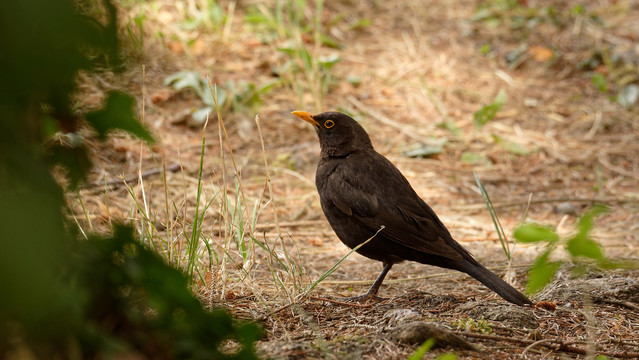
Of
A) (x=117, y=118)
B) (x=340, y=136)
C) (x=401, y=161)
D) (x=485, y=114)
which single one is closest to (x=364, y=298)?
(x=340, y=136)

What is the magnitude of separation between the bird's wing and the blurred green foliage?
2.16 m

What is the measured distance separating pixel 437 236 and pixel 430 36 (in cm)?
583

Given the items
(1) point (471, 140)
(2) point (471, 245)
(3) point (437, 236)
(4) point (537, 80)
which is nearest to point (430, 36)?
(4) point (537, 80)

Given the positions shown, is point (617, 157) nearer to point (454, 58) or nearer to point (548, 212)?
point (548, 212)

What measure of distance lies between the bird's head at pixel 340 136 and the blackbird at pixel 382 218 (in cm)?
10

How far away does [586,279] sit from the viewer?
350 centimetres

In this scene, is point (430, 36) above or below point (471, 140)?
above

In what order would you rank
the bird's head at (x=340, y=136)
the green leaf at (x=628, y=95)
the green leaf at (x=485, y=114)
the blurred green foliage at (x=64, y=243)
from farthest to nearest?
1. the green leaf at (x=628, y=95)
2. the green leaf at (x=485, y=114)
3. the bird's head at (x=340, y=136)
4. the blurred green foliage at (x=64, y=243)

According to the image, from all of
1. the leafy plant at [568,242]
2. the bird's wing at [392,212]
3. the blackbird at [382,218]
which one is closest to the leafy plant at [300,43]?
the blackbird at [382,218]

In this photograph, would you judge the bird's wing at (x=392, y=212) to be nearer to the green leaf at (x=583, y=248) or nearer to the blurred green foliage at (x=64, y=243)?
the green leaf at (x=583, y=248)

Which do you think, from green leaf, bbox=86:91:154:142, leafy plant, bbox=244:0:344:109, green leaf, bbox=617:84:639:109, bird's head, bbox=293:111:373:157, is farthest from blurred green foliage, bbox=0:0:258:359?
green leaf, bbox=617:84:639:109

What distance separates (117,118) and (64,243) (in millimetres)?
284

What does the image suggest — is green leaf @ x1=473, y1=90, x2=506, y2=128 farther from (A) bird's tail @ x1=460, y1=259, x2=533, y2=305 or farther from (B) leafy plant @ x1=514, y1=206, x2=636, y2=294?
(B) leafy plant @ x1=514, y1=206, x2=636, y2=294

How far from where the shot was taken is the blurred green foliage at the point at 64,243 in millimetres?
1178
